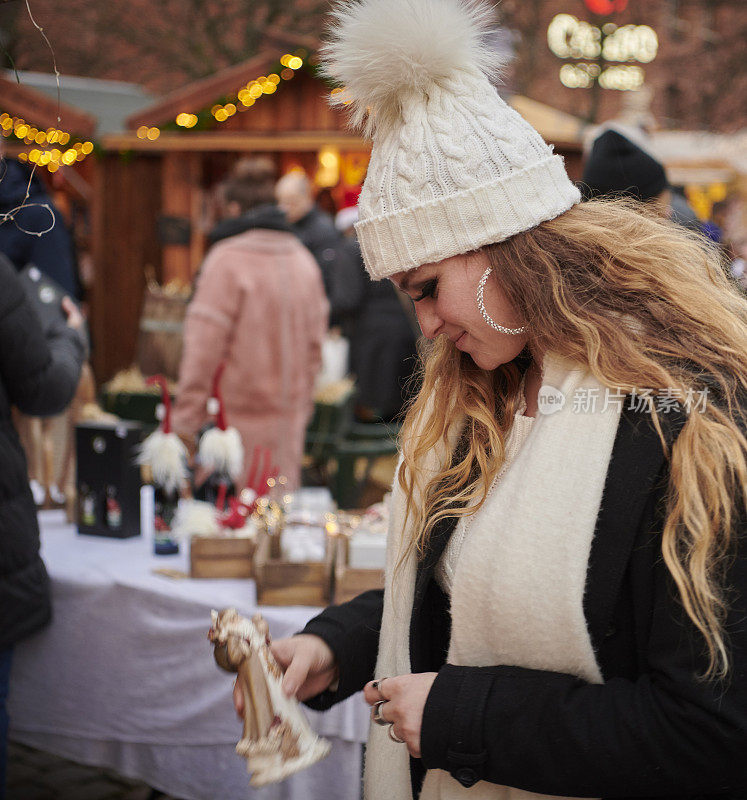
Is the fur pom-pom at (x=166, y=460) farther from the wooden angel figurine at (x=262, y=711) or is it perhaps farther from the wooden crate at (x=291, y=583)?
the wooden angel figurine at (x=262, y=711)

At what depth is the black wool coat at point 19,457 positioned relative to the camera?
212cm

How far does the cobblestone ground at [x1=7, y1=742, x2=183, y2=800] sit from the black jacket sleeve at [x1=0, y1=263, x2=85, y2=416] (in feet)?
4.29

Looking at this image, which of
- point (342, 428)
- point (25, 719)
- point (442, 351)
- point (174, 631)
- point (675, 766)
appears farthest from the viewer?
point (342, 428)

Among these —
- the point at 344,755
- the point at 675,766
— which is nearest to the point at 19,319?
the point at 344,755

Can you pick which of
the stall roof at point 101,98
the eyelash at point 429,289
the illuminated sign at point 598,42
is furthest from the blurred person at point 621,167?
the illuminated sign at point 598,42

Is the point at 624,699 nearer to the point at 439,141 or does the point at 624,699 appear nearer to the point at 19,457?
the point at 439,141

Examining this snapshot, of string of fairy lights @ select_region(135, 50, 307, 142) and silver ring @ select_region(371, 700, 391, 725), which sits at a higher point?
string of fairy lights @ select_region(135, 50, 307, 142)

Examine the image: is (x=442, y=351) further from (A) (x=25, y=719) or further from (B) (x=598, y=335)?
(A) (x=25, y=719)

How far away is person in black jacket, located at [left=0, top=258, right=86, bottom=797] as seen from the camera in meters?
2.12

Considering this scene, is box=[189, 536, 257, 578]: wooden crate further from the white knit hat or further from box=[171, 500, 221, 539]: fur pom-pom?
the white knit hat

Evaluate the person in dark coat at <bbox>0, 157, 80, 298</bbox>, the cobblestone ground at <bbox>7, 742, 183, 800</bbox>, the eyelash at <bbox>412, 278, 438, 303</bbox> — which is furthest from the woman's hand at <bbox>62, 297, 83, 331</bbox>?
the eyelash at <bbox>412, 278, 438, 303</bbox>

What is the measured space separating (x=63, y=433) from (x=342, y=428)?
286 centimetres

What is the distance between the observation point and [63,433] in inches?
123

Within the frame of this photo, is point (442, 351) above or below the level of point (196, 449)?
above
